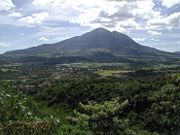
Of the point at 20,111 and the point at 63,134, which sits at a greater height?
the point at 20,111

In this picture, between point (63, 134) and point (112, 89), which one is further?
point (112, 89)

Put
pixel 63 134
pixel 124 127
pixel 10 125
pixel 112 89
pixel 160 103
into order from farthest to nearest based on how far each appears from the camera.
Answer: pixel 112 89, pixel 160 103, pixel 124 127, pixel 63 134, pixel 10 125

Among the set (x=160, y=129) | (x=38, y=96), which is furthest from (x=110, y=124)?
(x=38, y=96)

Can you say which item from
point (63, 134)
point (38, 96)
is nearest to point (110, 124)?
point (63, 134)

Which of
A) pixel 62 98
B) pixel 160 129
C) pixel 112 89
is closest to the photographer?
pixel 160 129

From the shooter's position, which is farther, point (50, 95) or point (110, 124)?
point (50, 95)

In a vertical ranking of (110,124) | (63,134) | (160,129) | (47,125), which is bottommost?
(160,129)

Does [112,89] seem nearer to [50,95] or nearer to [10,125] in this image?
[50,95]

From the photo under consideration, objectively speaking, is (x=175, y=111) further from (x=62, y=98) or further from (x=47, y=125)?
(x=47, y=125)

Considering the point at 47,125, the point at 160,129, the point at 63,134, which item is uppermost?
the point at 47,125
